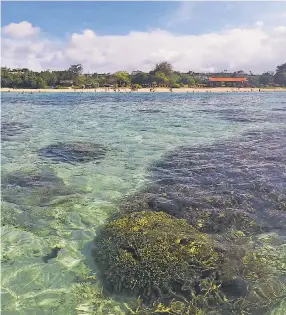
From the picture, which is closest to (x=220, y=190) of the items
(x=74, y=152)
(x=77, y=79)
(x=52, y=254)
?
(x=52, y=254)

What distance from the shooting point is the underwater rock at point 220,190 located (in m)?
8.87

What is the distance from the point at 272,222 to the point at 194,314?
4.23 meters

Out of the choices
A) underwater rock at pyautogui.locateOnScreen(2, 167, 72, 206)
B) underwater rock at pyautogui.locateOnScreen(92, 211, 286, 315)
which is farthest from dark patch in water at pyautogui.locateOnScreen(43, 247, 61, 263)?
underwater rock at pyautogui.locateOnScreen(2, 167, 72, 206)

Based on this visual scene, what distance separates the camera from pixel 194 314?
215 inches

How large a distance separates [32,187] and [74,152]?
6.15 m

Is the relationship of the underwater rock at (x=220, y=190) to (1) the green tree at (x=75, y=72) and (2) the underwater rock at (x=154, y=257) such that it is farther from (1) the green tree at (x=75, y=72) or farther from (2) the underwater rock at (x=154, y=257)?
(1) the green tree at (x=75, y=72)

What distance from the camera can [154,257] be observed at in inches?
265

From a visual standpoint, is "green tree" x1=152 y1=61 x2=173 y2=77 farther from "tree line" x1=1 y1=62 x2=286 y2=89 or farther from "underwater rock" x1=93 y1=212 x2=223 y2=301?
"underwater rock" x1=93 y1=212 x2=223 y2=301

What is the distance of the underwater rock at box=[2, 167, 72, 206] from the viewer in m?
10.5

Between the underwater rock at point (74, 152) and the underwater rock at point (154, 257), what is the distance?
8.39m

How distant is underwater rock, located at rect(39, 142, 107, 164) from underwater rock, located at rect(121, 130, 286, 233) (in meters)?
3.80

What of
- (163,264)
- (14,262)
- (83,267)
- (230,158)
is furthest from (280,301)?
Result: (230,158)

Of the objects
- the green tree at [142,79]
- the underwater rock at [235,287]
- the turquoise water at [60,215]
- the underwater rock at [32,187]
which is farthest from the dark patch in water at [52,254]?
the green tree at [142,79]

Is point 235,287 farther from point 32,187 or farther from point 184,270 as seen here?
point 32,187
